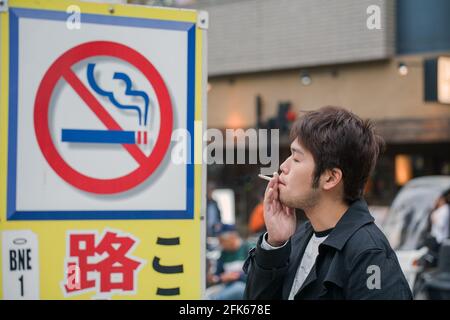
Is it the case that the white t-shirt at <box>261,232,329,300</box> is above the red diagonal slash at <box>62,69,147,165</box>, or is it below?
→ below

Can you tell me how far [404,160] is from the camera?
17750mm

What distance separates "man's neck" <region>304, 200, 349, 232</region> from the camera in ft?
6.87

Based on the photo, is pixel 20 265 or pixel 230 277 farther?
pixel 230 277

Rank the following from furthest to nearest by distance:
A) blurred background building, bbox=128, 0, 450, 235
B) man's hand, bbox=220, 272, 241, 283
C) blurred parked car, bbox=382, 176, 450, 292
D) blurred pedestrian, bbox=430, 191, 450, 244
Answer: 1. blurred background building, bbox=128, 0, 450, 235
2. blurred pedestrian, bbox=430, 191, 450, 244
3. blurred parked car, bbox=382, 176, 450, 292
4. man's hand, bbox=220, 272, 241, 283

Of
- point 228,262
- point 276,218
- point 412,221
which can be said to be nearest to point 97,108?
point 276,218

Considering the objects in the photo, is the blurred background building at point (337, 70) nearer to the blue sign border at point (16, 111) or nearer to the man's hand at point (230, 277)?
the man's hand at point (230, 277)

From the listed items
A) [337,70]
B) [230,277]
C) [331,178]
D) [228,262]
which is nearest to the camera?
[331,178]

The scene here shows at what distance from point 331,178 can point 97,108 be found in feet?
2.51

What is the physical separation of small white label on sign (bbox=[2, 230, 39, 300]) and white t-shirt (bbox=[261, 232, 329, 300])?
2.28ft

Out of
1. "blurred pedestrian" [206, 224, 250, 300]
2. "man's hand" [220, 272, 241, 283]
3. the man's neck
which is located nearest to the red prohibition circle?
the man's neck

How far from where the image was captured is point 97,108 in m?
2.30

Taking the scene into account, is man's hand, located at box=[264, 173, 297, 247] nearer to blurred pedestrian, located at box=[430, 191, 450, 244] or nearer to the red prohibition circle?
the red prohibition circle

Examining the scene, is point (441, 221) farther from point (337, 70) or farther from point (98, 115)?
point (98, 115)
